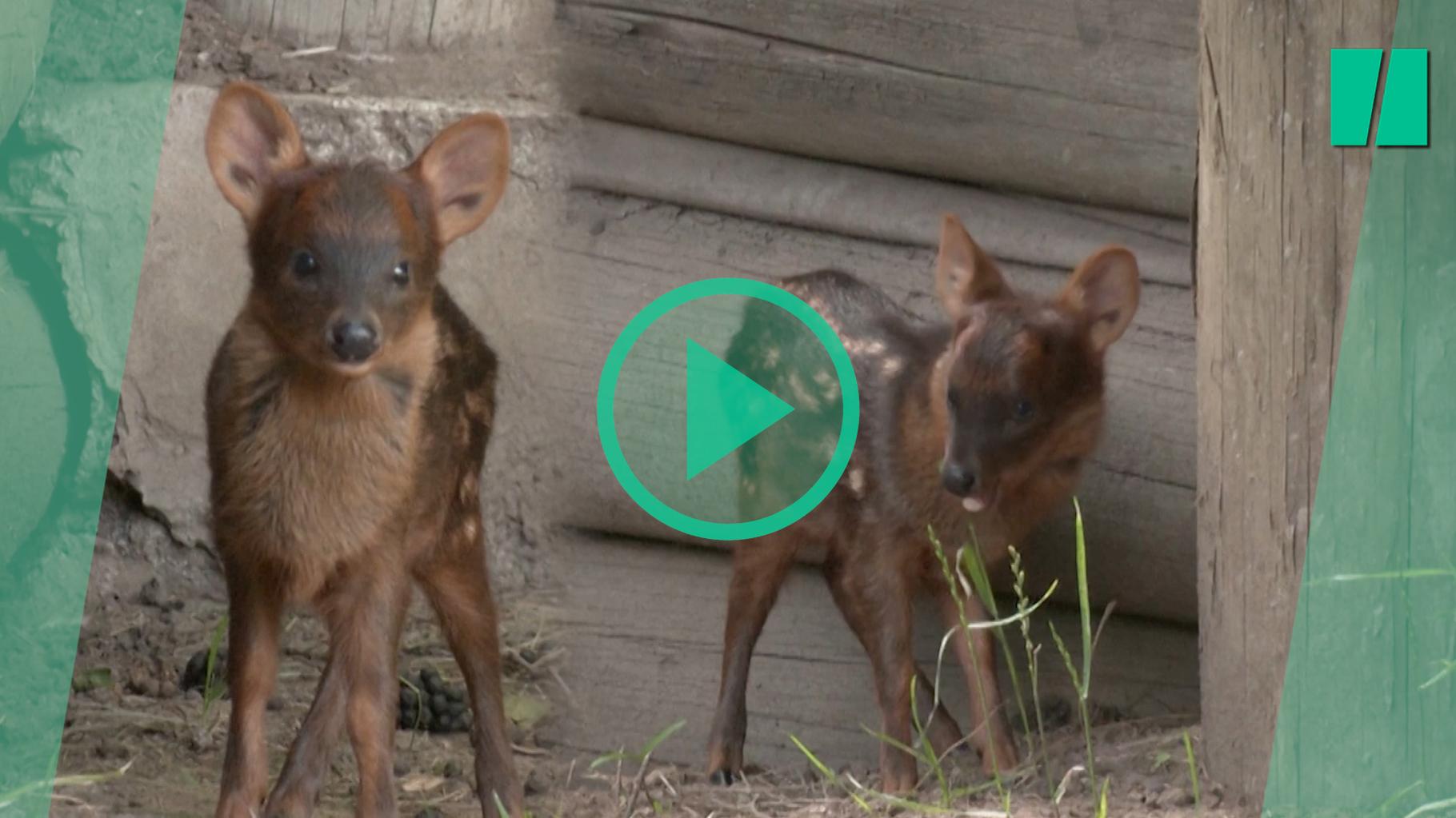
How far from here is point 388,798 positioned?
4.38m

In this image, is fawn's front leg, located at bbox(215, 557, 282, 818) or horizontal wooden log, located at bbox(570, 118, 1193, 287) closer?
fawn's front leg, located at bbox(215, 557, 282, 818)

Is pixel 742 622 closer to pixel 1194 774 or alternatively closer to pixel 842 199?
pixel 842 199

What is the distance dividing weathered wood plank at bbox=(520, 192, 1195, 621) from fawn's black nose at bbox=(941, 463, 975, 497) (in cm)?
72

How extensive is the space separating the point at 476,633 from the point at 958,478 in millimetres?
1240

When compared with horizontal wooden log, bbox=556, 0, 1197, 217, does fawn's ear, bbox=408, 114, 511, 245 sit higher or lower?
lower

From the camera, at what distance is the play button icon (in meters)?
4.87

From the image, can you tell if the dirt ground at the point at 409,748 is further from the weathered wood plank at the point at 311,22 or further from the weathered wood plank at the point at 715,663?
the weathered wood plank at the point at 311,22

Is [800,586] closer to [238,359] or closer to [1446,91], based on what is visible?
[238,359]

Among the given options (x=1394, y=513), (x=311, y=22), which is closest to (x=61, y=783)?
(x=311, y=22)

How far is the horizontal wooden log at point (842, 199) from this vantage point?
5152 millimetres

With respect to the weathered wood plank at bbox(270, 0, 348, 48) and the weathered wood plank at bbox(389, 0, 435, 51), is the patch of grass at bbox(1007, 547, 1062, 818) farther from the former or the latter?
the weathered wood plank at bbox(270, 0, 348, 48)

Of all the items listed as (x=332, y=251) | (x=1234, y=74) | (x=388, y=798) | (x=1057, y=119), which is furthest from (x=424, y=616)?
(x=1234, y=74)

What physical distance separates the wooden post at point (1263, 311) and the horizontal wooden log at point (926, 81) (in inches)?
22.5

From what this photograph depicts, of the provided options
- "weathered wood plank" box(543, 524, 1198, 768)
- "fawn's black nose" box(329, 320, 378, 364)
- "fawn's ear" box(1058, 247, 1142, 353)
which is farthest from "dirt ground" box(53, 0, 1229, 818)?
"fawn's black nose" box(329, 320, 378, 364)
